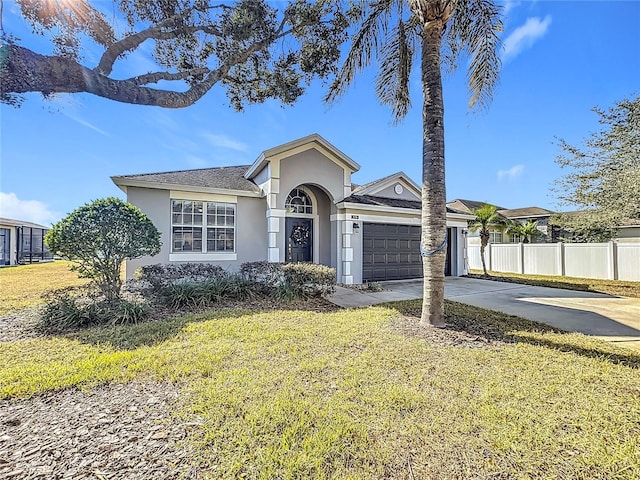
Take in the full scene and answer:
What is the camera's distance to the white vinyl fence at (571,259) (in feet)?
47.8

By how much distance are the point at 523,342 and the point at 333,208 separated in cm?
866

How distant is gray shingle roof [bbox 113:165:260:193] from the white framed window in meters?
0.69

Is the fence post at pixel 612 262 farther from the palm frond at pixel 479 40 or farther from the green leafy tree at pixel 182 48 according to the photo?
the green leafy tree at pixel 182 48

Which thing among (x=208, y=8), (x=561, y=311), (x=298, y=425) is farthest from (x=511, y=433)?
(x=208, y=8)

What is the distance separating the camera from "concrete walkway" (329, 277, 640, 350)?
256 inches

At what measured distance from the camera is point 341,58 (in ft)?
29.8

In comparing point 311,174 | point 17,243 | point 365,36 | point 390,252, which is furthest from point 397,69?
point 17,243

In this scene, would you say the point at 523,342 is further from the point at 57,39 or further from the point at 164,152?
the point at 164,152

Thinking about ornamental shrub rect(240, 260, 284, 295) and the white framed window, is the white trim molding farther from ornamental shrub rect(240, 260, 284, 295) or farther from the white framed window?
ornamental shrub rect(240, 260, 284, 295)

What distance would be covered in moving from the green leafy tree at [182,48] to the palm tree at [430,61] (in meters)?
1.52

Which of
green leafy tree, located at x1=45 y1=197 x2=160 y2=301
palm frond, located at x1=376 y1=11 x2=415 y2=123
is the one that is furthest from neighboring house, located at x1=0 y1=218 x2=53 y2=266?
Answer: palm frond, located at x1=376 y1=11 x2=415 y2=123

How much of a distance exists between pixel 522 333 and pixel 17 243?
3517 centimetres

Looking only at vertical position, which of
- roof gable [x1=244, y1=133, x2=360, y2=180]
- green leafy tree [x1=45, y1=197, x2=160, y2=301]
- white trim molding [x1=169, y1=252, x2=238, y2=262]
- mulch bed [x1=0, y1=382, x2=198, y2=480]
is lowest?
mulch bed [x1=0, y1=382, x2=198, y2=480]

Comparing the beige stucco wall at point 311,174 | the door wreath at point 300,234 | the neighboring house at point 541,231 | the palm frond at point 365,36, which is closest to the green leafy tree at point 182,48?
the palm frond at point 365,36
